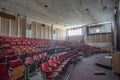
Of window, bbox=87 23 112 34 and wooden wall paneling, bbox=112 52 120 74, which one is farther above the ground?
window, bbox=87 23 112 34

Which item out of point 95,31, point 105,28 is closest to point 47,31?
point 95,31

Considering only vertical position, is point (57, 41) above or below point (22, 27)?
below

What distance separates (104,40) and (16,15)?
1270cm

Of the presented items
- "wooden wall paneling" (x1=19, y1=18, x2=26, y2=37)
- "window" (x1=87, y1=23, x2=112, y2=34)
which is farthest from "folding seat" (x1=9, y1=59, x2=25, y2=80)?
"window" (x1=87, y1=23, x2=112, y2=34)

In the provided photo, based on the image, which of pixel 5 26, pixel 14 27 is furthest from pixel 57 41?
pixel 5 26

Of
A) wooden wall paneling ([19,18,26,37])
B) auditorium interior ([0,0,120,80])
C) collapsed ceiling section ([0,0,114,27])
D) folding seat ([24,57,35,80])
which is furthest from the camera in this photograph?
wooden wall paneling ([19,18,26,37])

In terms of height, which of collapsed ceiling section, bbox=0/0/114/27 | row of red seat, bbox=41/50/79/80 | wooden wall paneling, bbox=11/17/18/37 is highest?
collapsed ceiling section, bbox=0/0/114/27

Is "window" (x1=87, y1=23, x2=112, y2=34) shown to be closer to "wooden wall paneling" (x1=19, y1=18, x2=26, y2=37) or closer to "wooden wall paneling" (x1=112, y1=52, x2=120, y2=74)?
"wooden wall paneling" (x1=19, y1=18, x2=26, y2=37)

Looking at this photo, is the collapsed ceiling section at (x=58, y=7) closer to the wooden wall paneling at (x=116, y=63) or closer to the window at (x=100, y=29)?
the wooden wall paneling at (x=116, y=63)

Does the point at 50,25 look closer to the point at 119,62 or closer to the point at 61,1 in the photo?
A: the point at 61,1

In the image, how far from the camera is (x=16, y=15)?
10117mm

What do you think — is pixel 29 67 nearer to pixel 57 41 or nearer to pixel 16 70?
pixel 16 70

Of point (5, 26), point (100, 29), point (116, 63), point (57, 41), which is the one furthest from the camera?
point (100, 29)

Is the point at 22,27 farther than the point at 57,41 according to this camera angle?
No
